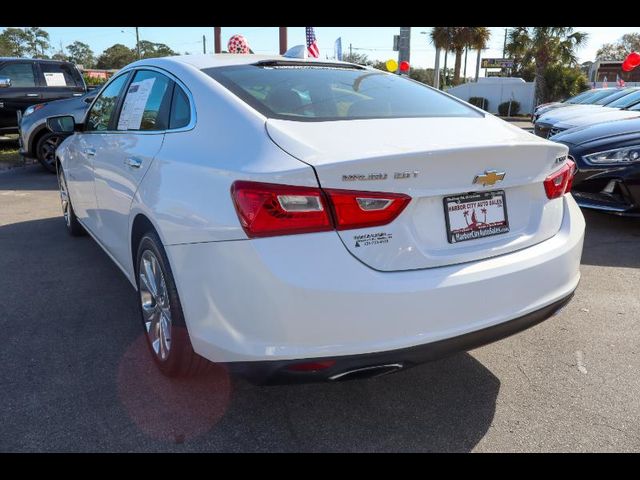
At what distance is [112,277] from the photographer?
4.09 meters

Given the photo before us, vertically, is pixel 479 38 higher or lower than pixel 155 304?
higher

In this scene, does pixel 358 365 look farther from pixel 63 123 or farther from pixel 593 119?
pixel 593 119

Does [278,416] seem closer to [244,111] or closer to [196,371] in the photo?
[196,371]

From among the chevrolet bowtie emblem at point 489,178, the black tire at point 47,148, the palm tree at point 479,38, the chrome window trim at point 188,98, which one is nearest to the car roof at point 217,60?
the chrome window trim at point 188,98

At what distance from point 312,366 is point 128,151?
169 cm

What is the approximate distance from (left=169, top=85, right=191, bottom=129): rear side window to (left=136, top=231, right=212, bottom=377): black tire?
0.54 metres

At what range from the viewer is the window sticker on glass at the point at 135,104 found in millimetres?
3078

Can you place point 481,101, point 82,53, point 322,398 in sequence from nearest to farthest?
point 322,398 < point 481,101 < point 82,53

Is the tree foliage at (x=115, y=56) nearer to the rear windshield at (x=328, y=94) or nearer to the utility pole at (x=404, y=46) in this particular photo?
the utility pole at (x=404, y=46)

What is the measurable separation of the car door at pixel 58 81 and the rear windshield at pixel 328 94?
972 cm

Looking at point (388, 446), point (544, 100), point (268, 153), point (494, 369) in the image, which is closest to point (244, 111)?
point (268, 153)

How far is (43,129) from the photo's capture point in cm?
887

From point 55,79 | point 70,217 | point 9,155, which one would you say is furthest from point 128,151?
point 55,79
